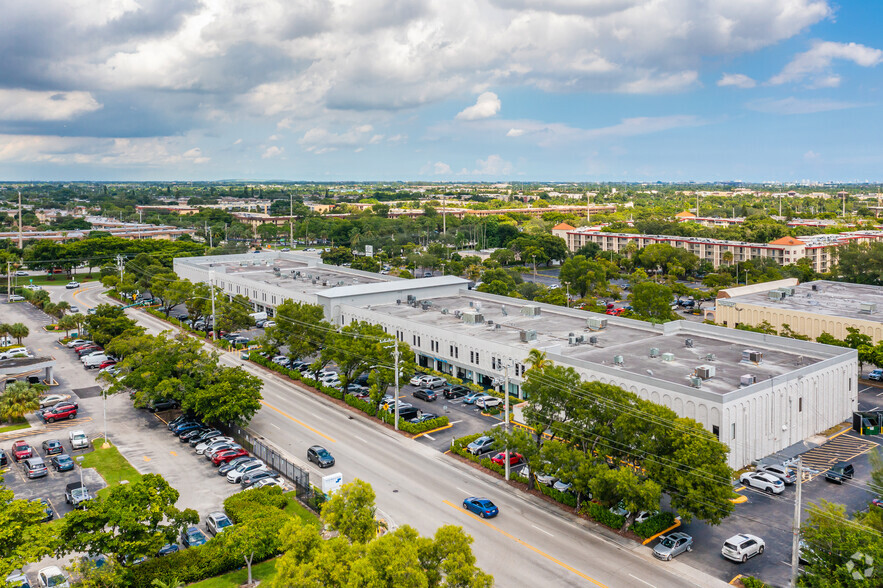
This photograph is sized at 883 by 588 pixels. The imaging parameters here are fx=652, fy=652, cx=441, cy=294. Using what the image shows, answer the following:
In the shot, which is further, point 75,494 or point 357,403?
point 357,403

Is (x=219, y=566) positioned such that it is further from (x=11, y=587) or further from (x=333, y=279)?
(x=333, y=279)

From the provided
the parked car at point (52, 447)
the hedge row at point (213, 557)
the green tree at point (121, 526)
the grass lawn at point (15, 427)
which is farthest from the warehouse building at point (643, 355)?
the parked car at point (52, 447)

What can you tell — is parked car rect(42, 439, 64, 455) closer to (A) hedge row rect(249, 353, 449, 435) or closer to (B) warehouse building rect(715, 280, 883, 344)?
(A) hedge row rect(249, 353, 449, 435)

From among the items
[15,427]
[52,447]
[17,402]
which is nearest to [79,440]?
[52,447]

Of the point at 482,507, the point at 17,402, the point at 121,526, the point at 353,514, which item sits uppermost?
the point at 353,514

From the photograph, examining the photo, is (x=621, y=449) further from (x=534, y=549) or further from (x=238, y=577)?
(x=238, y=577)

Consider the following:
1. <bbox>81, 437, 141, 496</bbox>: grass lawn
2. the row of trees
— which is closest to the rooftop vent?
the row of trees
